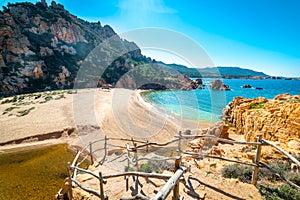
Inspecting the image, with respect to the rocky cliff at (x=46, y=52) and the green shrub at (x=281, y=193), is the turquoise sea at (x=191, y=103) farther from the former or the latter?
the green shrub at (x=281, y=193)

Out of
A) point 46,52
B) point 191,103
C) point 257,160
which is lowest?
point 191,103

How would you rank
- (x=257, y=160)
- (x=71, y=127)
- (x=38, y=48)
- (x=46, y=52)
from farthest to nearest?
(x=46, y=52)
(x=38, y=48)
(x=71, y=127)
(x=257, y=160)

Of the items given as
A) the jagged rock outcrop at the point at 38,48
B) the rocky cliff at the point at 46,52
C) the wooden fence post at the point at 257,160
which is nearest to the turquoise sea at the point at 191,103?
the rocky cliff at the point at 46,52

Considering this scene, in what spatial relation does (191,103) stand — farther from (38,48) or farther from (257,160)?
(38,48)

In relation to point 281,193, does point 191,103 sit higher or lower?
lower

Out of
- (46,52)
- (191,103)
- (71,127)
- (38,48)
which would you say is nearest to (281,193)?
(71,127)

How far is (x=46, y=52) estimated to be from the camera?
134 feet

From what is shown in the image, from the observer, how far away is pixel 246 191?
3.53 metres

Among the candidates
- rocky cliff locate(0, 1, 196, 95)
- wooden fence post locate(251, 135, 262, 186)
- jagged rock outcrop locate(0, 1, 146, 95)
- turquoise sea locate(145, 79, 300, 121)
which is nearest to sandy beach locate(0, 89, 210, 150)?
turquoise sea locate(145, 79, 300, 121)

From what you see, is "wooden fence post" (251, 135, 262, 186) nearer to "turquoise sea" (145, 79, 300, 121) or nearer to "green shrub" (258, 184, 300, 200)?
"green shrub" (258, 184, 300, 200)

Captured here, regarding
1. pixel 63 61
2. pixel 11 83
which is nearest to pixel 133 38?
pixel 11 83

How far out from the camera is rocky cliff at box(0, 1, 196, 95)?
32.2m

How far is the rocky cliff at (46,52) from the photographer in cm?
3216

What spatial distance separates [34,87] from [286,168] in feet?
124
